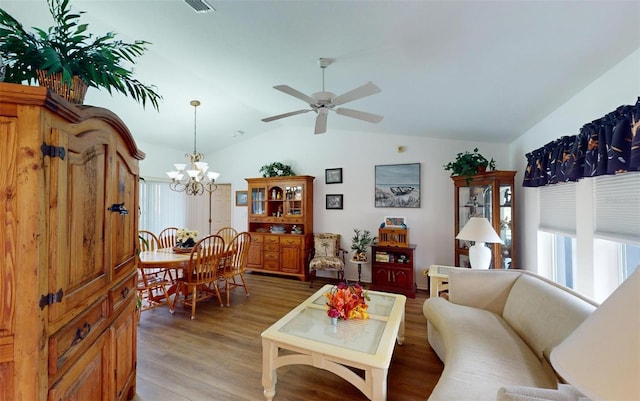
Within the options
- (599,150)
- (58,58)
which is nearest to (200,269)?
(58,58)

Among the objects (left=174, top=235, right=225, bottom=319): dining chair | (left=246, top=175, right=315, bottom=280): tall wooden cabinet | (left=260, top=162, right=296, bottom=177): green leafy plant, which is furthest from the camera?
(left=260, top=162, right=296, bottom=177): green leafy plant

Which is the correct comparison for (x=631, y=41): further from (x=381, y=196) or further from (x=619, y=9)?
(x=381, y=196)

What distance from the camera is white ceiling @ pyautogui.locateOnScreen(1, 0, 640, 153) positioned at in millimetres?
1462

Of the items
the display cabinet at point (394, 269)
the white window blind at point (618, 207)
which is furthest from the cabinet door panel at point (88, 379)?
the display cabinet at point (394, 269)

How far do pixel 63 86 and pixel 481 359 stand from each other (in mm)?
2669

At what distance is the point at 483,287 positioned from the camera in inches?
95.7

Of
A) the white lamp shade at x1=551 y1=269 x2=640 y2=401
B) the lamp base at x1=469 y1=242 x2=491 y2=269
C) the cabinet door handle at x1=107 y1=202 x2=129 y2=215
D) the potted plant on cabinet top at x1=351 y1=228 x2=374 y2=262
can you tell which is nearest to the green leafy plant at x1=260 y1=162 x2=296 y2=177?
the potted plant on cabinet top at x1=351 y1=228 x2=374 y2=262

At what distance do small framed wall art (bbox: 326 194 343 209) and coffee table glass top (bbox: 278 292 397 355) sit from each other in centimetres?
272

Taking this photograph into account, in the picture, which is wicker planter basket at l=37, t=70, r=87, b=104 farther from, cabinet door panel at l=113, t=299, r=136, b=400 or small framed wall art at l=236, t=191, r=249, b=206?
small framed wall art at l=236, t=191, r=249, b=206

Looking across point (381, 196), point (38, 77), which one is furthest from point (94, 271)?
point (381, 196)

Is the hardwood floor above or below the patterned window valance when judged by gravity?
below

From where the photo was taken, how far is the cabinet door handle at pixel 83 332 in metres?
1.14

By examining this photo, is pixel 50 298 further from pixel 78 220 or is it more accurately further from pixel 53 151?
pixel 53 151

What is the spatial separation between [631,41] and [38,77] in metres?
3.06
